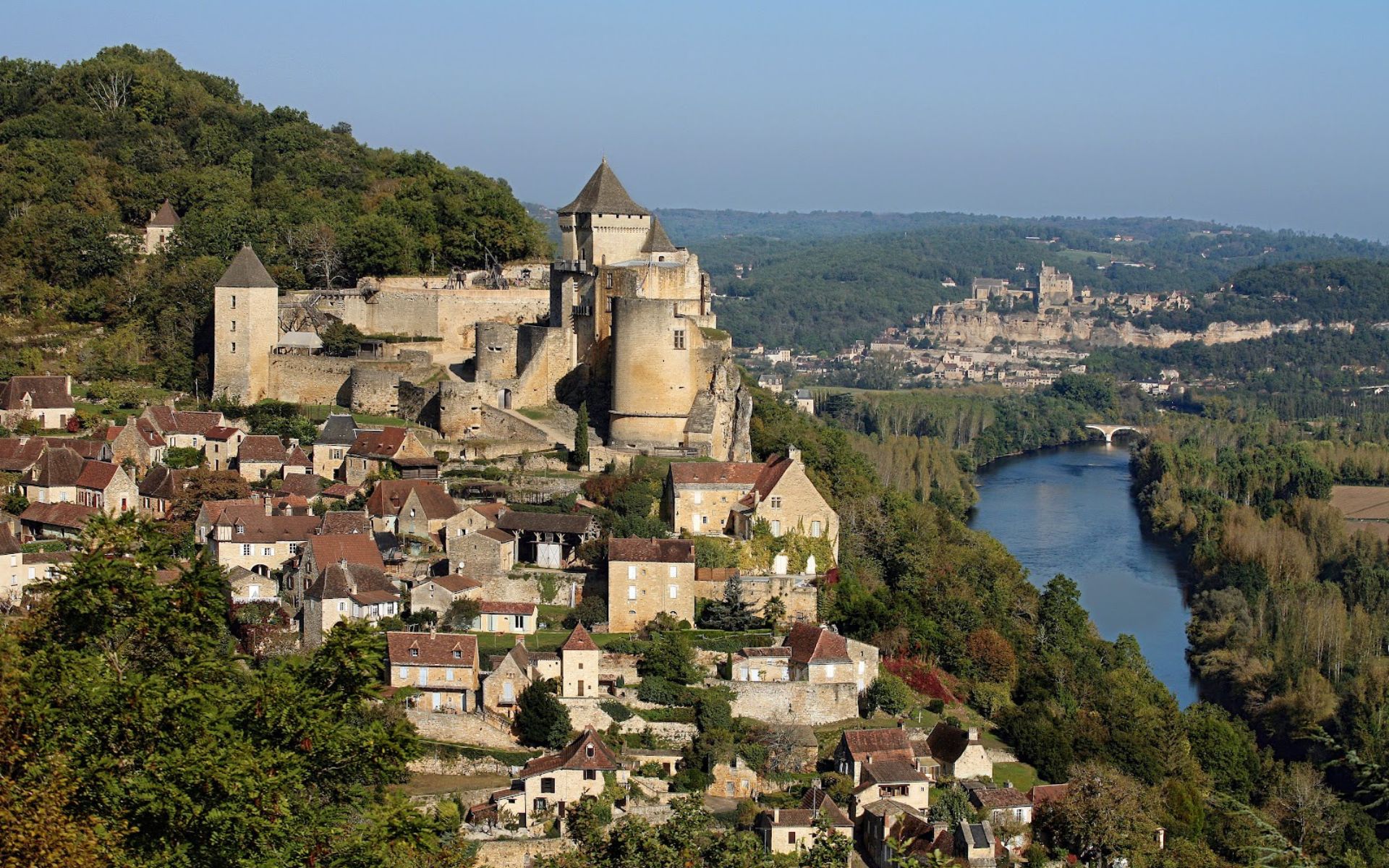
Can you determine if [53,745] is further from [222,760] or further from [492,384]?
[492,384]

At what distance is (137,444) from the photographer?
2836 centimetres

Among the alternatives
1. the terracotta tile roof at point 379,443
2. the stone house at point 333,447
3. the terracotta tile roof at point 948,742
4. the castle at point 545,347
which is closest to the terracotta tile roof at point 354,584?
the terracotta tile roof at point 379,443

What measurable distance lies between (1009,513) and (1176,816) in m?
38.6

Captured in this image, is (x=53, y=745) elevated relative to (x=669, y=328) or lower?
lower

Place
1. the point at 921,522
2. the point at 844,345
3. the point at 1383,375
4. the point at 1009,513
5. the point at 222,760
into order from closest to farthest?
the point at 222,760 < the point at 921,522 < the point at 1009,513 < the point at 1383,375 < the point at 844,345

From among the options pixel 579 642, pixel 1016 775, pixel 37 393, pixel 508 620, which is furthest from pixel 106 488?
pixel 1016 775

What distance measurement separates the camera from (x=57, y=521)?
25734 mm

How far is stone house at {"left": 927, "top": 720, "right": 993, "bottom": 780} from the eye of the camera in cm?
2364

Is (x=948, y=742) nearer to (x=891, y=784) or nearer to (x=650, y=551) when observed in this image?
(x=891, y=784)

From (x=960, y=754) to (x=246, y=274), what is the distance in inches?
660

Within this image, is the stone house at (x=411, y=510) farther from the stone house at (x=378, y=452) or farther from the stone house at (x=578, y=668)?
the stone house at (x=578, y=668)

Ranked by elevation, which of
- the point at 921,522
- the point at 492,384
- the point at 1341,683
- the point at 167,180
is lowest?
the point at 1341,683

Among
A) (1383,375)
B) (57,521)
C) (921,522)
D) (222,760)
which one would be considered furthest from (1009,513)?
(1383,375)

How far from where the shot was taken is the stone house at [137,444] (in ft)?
92.1
